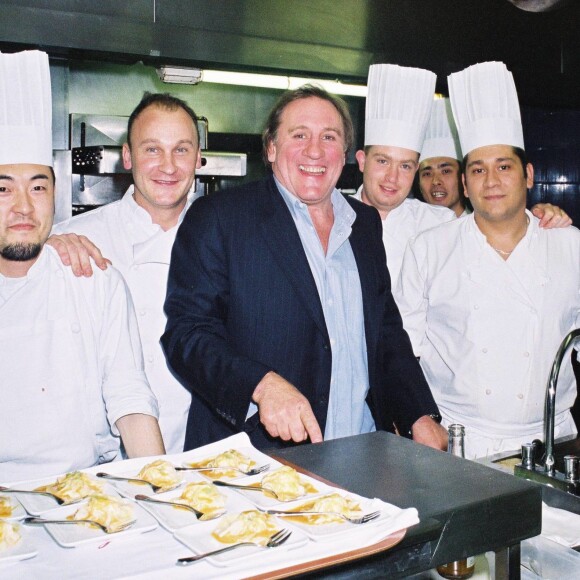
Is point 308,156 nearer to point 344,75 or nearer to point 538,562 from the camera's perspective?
point 538,562

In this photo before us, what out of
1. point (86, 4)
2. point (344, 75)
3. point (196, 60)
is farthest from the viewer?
point (344, 75)

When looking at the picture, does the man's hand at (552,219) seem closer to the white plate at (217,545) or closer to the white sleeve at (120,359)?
the white sleeve at (120,359)

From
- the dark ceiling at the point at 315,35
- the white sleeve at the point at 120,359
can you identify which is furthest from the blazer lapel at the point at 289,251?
the dark ceiling at the point at 315,35

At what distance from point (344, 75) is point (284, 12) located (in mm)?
462

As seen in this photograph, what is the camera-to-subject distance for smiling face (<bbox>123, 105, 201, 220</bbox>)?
8.55 ft

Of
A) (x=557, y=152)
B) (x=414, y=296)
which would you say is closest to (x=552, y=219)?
(x=414, y=296)

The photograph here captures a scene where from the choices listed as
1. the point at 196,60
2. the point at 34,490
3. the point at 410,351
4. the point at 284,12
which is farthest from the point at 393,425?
the point at 284,12

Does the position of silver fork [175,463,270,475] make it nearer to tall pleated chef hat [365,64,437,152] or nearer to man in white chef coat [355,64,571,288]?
man in white chef coat [355,64,571,288]

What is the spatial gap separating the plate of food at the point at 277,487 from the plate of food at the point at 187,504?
0.12ft

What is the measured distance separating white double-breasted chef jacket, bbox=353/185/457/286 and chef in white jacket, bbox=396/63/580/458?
40cm

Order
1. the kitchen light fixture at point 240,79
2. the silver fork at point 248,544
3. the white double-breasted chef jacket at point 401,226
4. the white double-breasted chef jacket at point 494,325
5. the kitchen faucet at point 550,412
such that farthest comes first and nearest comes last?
1. the kitchen light fixture at point 240,79
2. the white double-breasted chef jacket at point 401,226
3. the white double-breasted chef jacket at point 494,325
4. the kitchen faucet at point 550,412
5. the silver fork at point 248,544

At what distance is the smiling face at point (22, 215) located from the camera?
2053 mm

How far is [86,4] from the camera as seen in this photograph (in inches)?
128

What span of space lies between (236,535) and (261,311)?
3.79 feet
